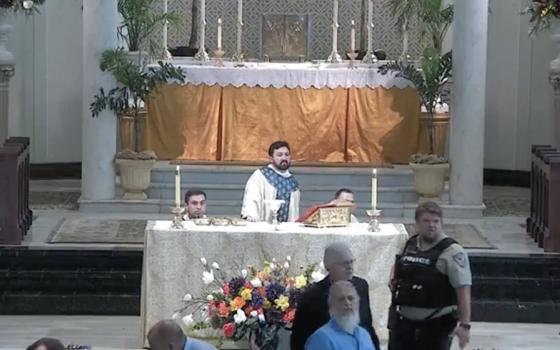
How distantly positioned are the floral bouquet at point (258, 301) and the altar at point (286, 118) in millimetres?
7941

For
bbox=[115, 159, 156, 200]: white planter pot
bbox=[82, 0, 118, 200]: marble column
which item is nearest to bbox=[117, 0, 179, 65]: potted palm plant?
bbox=[82, 0, 118, 200]: marble column

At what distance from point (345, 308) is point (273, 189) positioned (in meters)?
4.69

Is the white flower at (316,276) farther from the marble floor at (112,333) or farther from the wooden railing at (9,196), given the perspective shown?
the wooden railing at (9,196)

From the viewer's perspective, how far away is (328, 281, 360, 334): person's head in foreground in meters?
7.73

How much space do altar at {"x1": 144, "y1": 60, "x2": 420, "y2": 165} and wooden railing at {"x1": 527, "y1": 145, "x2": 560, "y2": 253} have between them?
3.09 metres

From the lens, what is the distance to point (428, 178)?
17.9 meters

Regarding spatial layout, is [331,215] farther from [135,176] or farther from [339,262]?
[135,176]

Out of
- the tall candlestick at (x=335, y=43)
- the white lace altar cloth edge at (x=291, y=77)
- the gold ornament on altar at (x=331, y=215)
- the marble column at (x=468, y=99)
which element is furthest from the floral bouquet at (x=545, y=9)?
the gold ornament on altar at (x=331, y=215)

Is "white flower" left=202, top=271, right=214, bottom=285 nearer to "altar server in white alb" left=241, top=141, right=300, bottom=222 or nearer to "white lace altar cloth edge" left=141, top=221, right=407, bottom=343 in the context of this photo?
"white lace altar cloth edge" left=141, top=221, right=407, bottom=343

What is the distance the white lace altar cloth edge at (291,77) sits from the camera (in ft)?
62.6

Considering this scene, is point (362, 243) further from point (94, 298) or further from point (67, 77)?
point (67, 77)

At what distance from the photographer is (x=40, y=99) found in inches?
843

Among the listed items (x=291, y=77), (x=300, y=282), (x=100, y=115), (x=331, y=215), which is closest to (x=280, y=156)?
(x=331, y=215)

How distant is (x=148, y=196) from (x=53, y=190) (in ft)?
7.71
